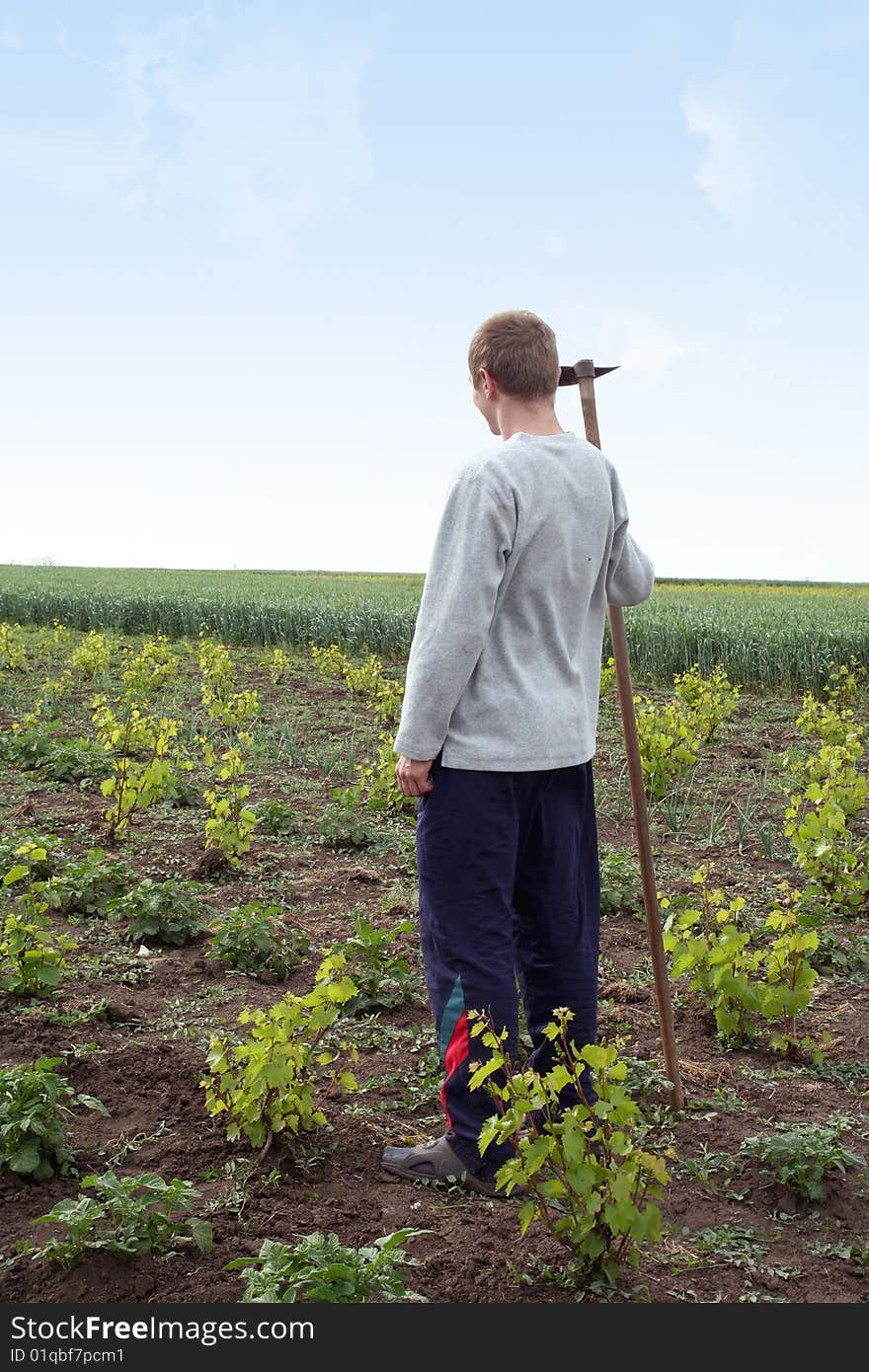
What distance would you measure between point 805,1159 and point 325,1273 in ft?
5.03

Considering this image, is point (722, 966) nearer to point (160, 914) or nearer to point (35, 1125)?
point (35, 1125)

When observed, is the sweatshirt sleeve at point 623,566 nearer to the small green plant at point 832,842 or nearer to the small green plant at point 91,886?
the small green plant at point 832,842

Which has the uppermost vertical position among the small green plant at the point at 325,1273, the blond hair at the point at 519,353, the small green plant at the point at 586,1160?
the blond hair at the point at 519,353

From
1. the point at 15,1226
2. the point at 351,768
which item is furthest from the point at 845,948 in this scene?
the point at 351,768

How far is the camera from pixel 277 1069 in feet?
9.96

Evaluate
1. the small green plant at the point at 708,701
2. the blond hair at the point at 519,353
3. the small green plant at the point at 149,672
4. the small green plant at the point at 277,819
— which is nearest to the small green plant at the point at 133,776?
the small green plant at the point at 277,819

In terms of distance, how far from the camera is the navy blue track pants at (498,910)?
120 inches

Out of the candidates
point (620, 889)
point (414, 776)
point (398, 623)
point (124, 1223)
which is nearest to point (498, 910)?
point (414, 776)

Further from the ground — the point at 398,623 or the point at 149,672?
the point at 398,623

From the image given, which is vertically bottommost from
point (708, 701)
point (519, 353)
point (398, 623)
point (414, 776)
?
point (708, 701)

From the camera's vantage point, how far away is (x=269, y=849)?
21.2ft

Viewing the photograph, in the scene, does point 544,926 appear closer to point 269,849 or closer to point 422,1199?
point 422,1199

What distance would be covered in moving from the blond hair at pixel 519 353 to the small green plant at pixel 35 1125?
2359 mm

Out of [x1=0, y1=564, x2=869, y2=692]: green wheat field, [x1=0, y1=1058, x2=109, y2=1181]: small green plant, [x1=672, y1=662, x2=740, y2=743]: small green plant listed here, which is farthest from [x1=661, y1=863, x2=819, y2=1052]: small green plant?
[x1=0, y1=564, x2=869, y2=692]: green wheat field
